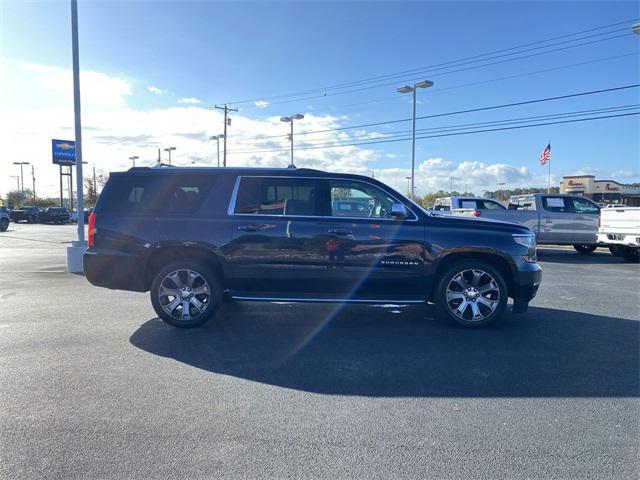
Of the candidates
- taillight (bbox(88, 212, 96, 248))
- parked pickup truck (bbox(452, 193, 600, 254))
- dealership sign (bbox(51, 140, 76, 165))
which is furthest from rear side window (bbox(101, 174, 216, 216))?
dealership sign (bbox(51, 140, 76, 165))

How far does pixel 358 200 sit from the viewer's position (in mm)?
5766

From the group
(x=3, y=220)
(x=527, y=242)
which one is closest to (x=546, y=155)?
(x=527, y=242)

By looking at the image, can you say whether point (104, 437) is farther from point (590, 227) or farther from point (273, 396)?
point (590, 227)

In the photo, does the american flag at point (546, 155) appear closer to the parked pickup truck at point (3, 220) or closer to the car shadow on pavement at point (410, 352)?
the car shadow on pavement at point (410, 352)

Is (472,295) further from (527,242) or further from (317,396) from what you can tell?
(317,396)

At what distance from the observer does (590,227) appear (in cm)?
1477

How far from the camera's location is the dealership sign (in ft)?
87.8

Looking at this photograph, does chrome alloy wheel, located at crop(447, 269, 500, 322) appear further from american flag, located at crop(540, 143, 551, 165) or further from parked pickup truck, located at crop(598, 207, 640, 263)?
american flag, located at crop(540, 143, 551, 165)

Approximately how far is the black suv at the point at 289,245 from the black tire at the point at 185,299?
0.04ft

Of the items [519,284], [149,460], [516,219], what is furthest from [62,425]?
[516,219]

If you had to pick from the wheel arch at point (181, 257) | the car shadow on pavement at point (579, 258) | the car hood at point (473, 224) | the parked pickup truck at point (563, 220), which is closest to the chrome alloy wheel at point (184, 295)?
the wheel arch at point (181, 257)

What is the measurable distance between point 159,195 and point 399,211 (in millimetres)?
3039

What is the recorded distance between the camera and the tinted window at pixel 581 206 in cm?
1481

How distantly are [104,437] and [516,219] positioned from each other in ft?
46.4
